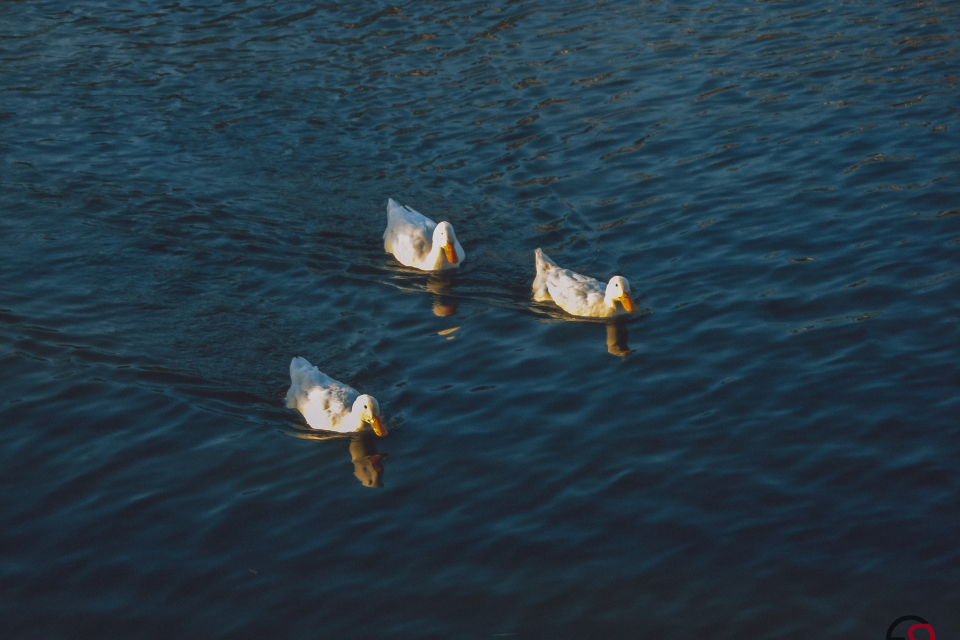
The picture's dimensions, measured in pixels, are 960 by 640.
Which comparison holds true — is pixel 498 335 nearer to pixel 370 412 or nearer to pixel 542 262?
pixel 542 262

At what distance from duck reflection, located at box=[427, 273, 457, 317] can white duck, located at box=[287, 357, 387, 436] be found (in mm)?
1898

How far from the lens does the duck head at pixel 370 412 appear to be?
881cm

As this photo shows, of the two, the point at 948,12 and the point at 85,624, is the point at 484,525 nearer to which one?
the point at 85,624

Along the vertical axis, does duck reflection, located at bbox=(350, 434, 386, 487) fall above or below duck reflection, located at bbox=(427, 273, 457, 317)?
below

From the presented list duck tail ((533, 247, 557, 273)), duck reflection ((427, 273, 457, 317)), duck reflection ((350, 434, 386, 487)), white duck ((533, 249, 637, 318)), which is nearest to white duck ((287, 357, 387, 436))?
duck reflection ((350, 434, 386, 487))

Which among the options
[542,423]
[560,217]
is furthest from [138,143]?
[542,423]

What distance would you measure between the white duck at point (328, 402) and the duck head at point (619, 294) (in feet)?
9.09

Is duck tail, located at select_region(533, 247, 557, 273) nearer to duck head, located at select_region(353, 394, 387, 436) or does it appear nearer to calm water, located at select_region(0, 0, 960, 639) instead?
calm water, located at select_region(0, 0, 960, 639)

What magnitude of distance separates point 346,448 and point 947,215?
726cm

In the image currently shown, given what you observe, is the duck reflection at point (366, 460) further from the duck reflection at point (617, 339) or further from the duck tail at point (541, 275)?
the duck tail at point (541, 275)

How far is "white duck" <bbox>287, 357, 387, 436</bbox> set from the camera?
8.87 metres

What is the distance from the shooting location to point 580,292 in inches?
417

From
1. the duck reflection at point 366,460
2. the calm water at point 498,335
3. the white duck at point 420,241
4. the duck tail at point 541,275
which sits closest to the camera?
the calm water at point 498,335

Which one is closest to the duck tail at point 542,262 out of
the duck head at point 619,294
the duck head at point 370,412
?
the duck head at point 619,294
